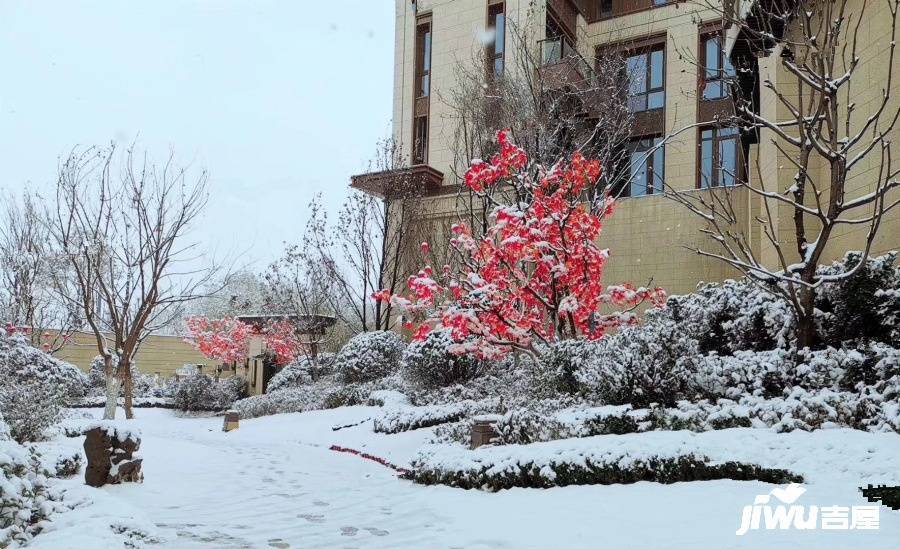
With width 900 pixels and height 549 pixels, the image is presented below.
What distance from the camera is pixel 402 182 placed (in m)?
19.4

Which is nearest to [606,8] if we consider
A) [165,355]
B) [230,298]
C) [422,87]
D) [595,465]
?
[422,87]

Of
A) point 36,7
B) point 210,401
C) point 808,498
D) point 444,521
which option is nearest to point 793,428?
point 808,498

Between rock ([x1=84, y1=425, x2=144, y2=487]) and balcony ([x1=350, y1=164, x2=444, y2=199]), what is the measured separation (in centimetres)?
1300

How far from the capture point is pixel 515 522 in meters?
5.11

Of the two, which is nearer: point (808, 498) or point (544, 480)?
point (808, 498)

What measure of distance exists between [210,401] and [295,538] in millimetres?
17155

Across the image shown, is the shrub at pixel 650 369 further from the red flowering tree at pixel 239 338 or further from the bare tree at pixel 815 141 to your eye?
the red flowering tree at pixel 239 338

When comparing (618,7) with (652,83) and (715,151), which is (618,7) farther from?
(715,151)

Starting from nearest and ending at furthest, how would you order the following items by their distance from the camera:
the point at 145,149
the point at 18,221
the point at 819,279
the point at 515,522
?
the point at 515,522
the point at 819,279
the point at 145,149
the point at 18,221

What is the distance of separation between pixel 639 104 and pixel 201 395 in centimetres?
1513

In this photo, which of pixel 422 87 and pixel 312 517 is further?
pixel 422 87

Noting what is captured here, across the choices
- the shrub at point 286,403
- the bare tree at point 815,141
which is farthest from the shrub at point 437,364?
the bare tree at point 815,141

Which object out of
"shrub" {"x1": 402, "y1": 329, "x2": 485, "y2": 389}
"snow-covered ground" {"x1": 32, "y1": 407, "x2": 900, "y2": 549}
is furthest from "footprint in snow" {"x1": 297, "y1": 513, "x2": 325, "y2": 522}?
"shrub" {"x1": 402, "y1": 329, "x2": 485, "y2": 389}

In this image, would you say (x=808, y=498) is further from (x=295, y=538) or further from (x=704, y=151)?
(x=704, y=151)
